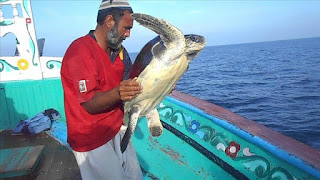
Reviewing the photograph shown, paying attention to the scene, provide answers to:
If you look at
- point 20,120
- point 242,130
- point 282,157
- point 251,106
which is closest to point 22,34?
point 20,120

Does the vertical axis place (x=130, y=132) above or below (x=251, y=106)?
above

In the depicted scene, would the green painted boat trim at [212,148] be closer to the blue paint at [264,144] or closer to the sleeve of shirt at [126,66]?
the blue paint at [264,144]

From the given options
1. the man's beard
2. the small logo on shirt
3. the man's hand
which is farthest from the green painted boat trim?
the small logo on shirt

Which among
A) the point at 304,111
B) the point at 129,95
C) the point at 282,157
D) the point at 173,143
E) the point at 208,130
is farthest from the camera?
the point at 304,111

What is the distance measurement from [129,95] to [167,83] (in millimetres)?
480

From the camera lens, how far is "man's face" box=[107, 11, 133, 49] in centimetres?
173

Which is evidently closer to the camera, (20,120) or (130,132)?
(130,132)

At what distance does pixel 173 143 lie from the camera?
3.12 m

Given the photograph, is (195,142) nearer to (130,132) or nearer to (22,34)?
(130,132)

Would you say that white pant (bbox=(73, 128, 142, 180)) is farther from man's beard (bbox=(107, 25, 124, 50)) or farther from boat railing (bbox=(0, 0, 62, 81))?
boat railing (bbox=(0, 0, 62, 81))

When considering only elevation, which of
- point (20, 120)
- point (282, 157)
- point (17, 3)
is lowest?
point (20, 120)

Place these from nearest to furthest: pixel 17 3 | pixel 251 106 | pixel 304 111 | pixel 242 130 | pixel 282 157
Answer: pixel 282 157
pixel 242 130
pixel 17 3
pixel 304 111
pixel 251 106

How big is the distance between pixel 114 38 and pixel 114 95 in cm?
53

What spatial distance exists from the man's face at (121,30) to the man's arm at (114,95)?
0.48 metres
